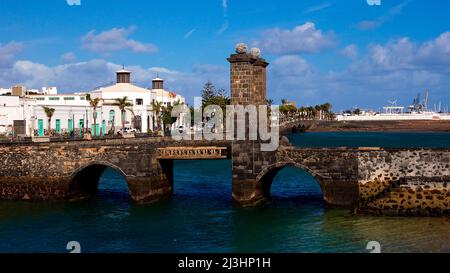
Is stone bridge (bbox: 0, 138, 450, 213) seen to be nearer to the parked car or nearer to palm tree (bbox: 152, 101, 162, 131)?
the parked car

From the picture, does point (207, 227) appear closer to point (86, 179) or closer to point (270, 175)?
point (270, 175)

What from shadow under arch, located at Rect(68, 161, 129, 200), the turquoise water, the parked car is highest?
the parked car

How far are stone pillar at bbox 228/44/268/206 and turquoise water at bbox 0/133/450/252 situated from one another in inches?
42.9

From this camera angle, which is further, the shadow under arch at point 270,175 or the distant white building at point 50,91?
the distant white building at point 50,91

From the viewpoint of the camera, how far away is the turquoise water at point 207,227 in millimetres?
26328

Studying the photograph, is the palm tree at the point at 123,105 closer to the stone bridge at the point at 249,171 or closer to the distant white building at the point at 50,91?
the distant white building at the point at 50,91

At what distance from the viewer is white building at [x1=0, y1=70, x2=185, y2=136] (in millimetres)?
67812

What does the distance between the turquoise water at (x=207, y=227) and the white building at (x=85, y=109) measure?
30080 millimetres

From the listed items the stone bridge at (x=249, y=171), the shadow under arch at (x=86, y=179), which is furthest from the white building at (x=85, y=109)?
the stone bridge at (x=249, y=171)

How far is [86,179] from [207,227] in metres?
13.6

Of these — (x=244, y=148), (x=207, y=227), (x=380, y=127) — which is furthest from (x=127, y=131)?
(x=380, y=127)

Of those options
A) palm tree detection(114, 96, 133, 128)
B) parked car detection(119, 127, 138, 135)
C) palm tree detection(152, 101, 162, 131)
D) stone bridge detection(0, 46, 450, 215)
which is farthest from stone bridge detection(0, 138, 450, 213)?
palm tree detection(152, 101, 162, 131)
